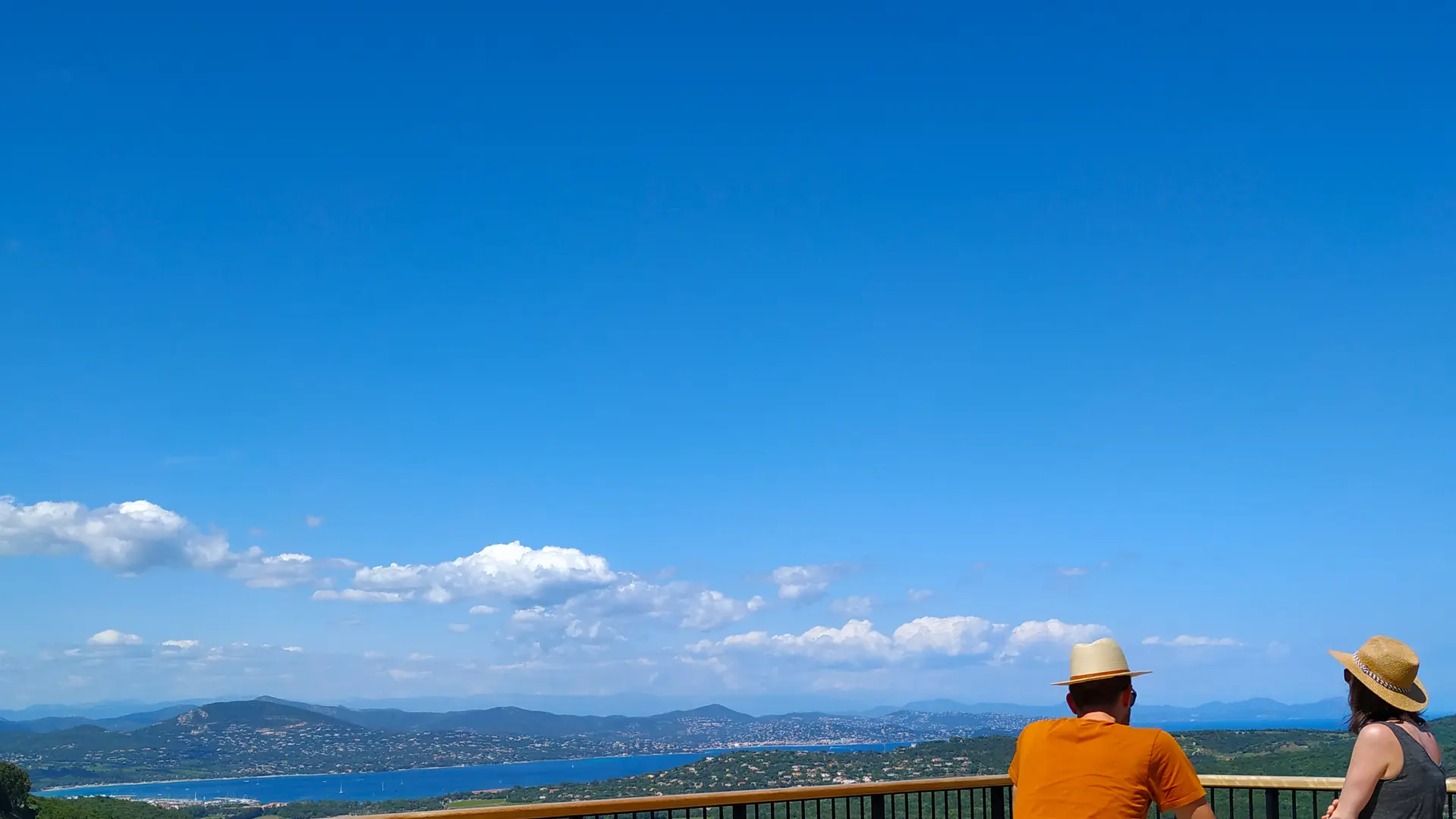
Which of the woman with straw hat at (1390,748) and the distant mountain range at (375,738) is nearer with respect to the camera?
the woman with straw hat at (1390,748)

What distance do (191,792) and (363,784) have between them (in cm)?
1689

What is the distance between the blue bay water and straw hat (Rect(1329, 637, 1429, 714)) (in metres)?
82.7

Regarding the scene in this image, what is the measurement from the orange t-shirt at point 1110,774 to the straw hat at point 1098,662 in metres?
0.14

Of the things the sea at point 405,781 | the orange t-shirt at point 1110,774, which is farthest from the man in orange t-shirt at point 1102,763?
the sea at point 405,781

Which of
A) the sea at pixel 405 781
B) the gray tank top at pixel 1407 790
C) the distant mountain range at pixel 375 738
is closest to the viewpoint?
the gray tank top at pixel 1407 790

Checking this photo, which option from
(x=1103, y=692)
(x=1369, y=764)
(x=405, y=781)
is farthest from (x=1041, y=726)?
(x=405, y=781)

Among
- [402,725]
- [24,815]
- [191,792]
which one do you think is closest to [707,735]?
[402,725]

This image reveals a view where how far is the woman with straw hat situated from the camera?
348 centimetres

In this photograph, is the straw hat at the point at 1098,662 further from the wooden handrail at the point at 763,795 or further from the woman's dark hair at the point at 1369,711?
the wooden handrail at the point at 763,795

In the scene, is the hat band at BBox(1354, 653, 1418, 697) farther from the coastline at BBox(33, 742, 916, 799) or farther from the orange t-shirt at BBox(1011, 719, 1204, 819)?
the coastline at BBox(33, 742, 916, 799)

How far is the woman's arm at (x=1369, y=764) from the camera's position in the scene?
3.48 metres

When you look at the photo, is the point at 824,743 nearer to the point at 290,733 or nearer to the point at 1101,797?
the point at 290,733

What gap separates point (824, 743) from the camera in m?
117

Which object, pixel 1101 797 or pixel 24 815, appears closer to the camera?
pixel 1101 797
